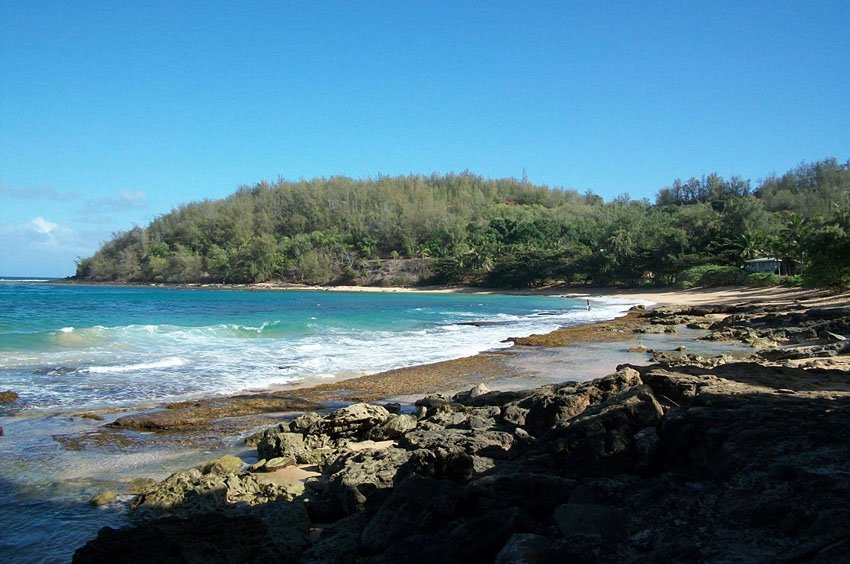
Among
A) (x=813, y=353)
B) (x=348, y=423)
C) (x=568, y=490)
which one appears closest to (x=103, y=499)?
(x=348, y=423)

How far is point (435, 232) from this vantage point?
98688 mm

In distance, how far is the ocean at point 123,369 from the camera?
5746 mm

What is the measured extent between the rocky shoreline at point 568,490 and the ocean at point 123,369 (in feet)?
2.83

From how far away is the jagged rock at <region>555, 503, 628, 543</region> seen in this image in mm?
3348

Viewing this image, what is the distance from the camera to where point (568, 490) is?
4145 mm

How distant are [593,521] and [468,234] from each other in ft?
305

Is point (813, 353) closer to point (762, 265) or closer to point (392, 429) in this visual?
point (392, 429)

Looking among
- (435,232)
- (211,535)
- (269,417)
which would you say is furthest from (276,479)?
(435,232)

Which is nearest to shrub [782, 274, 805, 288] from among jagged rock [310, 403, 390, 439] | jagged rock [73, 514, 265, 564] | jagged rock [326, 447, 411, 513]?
jagged rock [310, 403, 390, 439]

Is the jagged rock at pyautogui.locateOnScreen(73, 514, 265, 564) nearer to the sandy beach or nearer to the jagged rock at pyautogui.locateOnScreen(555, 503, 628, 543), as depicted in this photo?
the jagged rock at pyautogui.locateOnScreen(555, 503, 628, 543)

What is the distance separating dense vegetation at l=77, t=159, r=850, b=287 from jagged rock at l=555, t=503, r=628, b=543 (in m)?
47.1

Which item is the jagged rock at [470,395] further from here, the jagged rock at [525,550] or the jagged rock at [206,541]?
the jagged rock at [525,550]

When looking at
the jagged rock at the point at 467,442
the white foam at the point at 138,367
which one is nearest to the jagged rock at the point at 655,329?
the white foam at the point at 138,367

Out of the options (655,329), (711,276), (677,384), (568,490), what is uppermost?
(711,276)
